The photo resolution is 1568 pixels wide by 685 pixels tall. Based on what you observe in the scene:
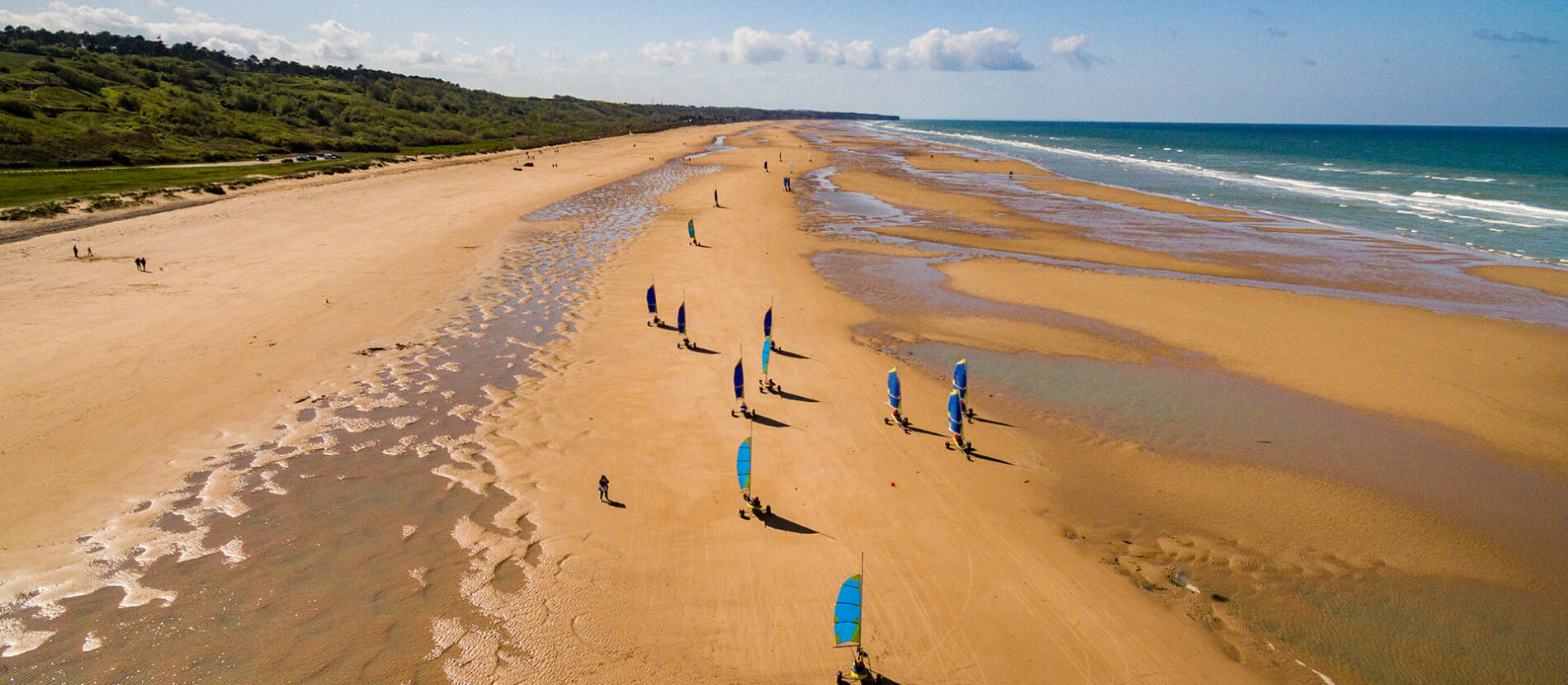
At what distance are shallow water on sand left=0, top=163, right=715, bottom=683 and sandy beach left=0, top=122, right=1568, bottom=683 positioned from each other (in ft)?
0.20

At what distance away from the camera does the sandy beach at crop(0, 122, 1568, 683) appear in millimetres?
9391

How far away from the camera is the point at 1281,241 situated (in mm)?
38344

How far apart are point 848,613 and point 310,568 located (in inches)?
346

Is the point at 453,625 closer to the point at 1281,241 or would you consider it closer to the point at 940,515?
the point at 940,515

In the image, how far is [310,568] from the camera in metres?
10.4

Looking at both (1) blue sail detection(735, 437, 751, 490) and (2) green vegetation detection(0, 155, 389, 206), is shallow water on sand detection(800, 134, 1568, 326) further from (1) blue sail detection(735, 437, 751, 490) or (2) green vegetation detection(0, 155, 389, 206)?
(2) green vegetation detection(0, 155, 389, 206)

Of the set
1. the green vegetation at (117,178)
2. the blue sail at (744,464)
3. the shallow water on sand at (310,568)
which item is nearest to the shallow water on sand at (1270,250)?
the blue sail at (744,464)

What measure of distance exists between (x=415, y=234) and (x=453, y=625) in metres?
31.1

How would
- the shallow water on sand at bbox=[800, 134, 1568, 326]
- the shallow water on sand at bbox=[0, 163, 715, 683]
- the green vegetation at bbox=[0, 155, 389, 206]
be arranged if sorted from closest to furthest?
the shallow water on sand at bbox=[0, 163, 715, 683], the shallow water on sand at bbox=[800, 134, 1568, 326], the green vegetation at bbox=[0, 155, 389, 206]

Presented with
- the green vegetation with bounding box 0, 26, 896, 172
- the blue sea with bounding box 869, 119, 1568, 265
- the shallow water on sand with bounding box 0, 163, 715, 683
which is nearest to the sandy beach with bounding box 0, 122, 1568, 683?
the shallow water on sand with bounding box 0, 163, 715, 683

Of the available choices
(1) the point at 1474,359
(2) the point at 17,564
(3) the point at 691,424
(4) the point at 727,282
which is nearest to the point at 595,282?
(4) the point at 727,282

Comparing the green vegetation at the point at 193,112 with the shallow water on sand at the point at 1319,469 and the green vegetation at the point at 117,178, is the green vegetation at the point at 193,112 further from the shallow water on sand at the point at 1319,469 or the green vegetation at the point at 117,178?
the shallow water on sand at the point at 1319,469

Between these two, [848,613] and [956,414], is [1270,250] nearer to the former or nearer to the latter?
[956,414]

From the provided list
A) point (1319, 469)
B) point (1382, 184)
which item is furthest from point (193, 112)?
point (1382, 184)
